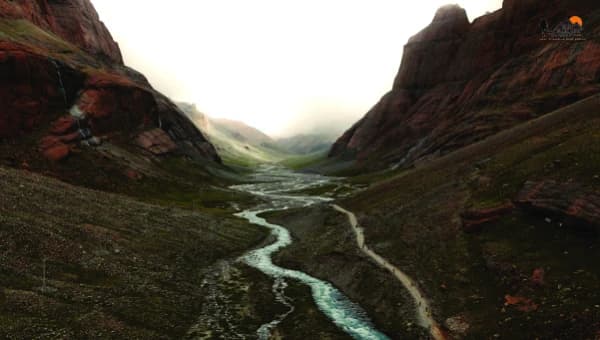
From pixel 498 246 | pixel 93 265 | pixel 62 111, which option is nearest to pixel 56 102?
pixel 62 111

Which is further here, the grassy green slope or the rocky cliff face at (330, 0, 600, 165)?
the rocky cliff face at (330, 0, 600, 165)

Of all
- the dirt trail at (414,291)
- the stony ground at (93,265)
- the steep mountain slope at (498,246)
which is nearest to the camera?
the stony ground at (93,265)

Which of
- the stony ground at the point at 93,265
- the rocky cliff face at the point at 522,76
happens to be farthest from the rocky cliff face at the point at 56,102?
the rocky cliff face at the point at 522,76

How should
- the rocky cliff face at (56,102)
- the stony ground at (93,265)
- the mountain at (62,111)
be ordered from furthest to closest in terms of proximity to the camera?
the rocky cliff face at (56,102), the mountain at (62,111), the stony ground at (93,265)

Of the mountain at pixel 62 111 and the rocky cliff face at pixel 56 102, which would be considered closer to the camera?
the mountain at pixel 62 111

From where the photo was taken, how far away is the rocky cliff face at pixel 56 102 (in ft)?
364

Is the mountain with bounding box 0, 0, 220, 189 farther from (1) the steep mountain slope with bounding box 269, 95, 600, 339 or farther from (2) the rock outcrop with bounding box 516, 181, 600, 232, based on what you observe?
(2) the rock outcrop with bounding box 516, 181, 600, 232

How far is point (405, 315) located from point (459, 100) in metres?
182

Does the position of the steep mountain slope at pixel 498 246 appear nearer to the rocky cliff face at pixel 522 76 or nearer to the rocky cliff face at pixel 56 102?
the rocky cliff face at pixel 522 76

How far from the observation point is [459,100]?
198375 mm

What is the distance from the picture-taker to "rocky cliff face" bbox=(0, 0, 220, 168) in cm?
11094

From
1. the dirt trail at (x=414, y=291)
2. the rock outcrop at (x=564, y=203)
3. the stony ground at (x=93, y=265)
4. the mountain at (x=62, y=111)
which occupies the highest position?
the mountain at (x=62, y=111)

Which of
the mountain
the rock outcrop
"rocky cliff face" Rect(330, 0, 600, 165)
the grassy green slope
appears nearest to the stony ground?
the grassy green slope

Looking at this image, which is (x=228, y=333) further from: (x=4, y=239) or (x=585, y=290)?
(x=585, y=290)
